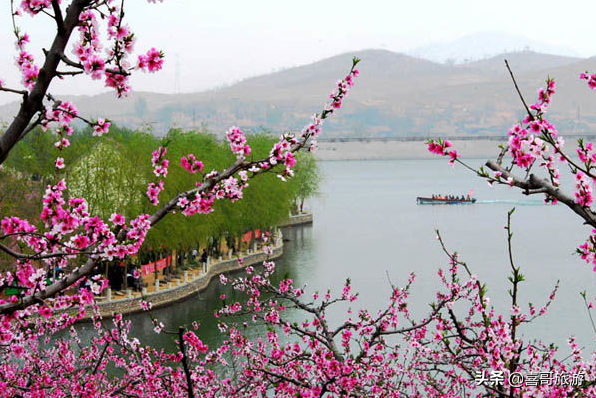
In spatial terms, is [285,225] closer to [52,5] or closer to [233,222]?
[233,222]

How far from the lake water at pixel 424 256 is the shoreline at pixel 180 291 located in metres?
0.53

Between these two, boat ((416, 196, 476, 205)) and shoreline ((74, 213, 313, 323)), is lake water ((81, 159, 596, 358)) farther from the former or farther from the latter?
boat ((416, 196, 476, 205))

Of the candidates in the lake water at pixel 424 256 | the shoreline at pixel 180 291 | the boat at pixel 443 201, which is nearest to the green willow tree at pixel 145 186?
the shoreline at pixel 180 291

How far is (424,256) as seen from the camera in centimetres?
5528

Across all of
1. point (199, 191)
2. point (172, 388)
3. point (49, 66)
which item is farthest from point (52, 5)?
point (172, 388)

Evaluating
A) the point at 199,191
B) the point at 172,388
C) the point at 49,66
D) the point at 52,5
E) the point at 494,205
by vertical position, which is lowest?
the point at 494,205

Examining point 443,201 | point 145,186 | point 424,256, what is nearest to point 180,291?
point 145,186

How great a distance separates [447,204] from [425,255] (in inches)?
1911

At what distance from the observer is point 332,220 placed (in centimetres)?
8212

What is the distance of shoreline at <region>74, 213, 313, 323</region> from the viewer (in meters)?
33.1

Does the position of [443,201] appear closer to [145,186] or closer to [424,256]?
[424,256]

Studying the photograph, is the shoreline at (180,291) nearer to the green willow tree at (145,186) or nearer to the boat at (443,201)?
the green willow tree at (145,186)

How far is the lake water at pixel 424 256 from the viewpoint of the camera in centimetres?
3516

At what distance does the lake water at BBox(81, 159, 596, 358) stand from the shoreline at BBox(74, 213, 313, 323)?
0.53m
